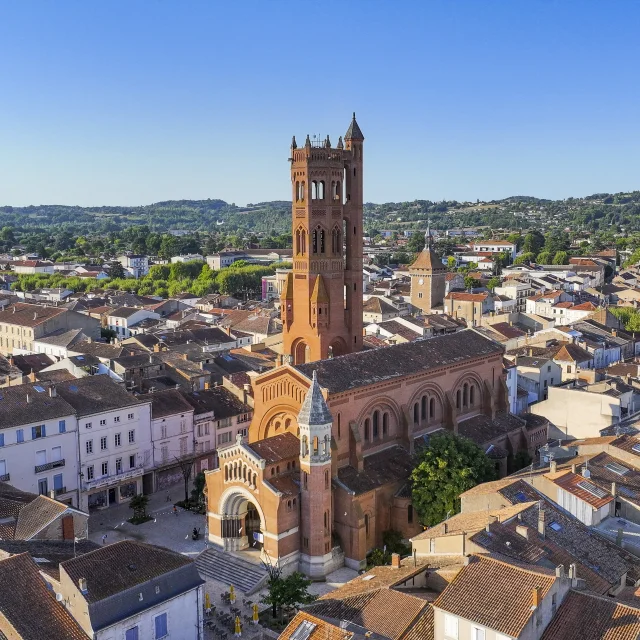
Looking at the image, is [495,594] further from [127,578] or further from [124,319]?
→ [124,319]

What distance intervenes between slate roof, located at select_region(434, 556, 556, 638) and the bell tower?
28.8 m

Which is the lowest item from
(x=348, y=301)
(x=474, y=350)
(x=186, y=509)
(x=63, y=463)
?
(x=186, y=509)

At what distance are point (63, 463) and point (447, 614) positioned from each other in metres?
35.9

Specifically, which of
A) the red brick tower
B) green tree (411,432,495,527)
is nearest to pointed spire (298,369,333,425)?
the red brick tower

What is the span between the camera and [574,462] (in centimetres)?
Result: 4856

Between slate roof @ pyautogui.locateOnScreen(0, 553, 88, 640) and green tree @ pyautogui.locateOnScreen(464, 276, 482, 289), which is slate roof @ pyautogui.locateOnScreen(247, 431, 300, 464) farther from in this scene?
green tree @ pyautogui.locateOnScreen(464, 276, 482, 289)

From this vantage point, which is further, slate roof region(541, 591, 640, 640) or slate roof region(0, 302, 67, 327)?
slate roof region(0, 302, 67, 327)

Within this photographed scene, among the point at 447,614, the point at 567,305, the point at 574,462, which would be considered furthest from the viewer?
the point at 567,305

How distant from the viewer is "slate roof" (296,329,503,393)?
50.0 meters

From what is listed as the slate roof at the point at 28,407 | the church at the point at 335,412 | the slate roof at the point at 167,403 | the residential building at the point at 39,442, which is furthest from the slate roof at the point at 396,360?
the residential building at the point at 39,442

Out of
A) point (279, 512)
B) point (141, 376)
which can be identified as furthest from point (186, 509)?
point (141, 376)

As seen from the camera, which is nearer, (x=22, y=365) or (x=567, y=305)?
(x=22, y=365)

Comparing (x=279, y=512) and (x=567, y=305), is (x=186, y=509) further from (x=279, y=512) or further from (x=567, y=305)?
(x=567, y=305)

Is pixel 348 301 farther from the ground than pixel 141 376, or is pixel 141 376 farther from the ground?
pixel 348 301
